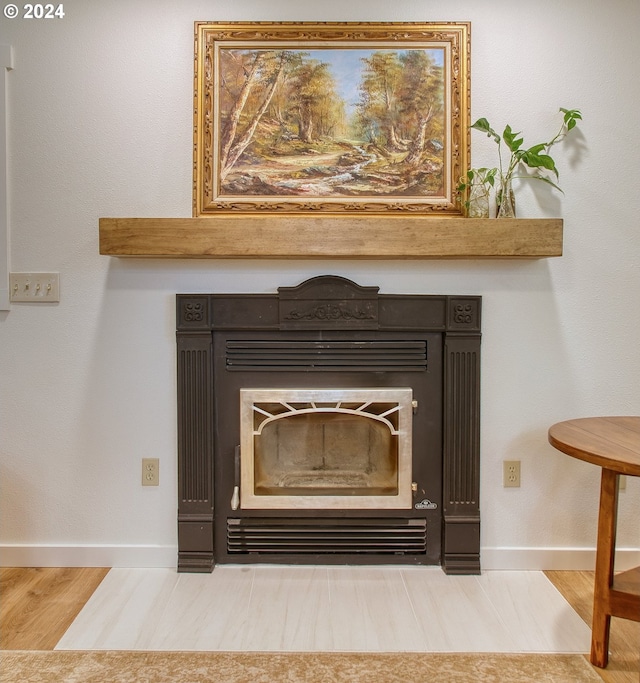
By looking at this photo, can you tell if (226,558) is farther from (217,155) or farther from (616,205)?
(616,205)

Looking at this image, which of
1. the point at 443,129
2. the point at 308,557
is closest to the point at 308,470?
the point at 308,557

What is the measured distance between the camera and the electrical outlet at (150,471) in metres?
2.22

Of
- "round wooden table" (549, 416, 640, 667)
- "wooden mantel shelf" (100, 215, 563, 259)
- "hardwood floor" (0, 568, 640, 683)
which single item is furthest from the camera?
"wooden mantel shelf" (100, 215, 563, 259)

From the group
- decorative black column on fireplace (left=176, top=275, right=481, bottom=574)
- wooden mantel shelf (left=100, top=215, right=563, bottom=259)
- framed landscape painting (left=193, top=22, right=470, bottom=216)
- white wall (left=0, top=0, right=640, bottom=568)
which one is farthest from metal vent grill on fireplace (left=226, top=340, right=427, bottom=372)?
framed landscape painting (left=193, top=22, right=470, bottom=216)

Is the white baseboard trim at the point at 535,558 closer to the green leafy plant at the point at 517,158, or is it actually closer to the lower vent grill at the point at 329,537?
the lower vent grill at the point at 329,537

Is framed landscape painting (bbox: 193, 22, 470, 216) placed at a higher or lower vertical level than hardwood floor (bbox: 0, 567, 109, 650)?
higher

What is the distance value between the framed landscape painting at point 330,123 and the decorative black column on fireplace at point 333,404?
0.37 metres

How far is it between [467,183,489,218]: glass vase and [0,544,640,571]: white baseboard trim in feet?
4.23

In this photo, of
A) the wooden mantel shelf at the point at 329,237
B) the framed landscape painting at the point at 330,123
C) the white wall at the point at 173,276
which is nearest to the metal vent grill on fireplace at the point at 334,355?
the white wall at the point at 173,276

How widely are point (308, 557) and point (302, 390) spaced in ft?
2.15

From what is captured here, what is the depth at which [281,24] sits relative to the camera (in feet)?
7.00

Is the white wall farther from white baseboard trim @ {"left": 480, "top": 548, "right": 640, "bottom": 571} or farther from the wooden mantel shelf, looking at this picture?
the wooden mantel shelf

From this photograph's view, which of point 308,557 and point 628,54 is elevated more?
point 628,54

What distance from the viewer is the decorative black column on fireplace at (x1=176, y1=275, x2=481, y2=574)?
2.15 m
